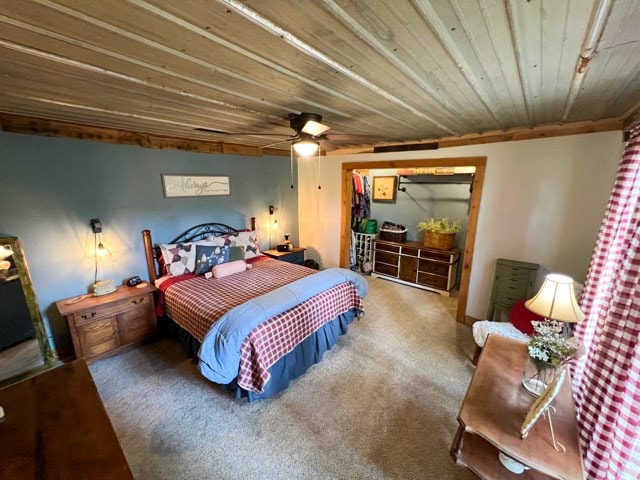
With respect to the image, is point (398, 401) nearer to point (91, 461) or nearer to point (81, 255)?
point (91, 461)

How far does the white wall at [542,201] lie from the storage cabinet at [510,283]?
17 cm

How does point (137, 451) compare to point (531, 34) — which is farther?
point (137, 451)

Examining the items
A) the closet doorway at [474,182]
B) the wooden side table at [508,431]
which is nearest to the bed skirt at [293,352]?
the wooden side table at [508,431]

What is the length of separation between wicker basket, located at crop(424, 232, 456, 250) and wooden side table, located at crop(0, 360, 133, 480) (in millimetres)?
4443

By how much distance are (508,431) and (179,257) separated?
134 inches

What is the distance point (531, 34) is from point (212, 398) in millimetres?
3142

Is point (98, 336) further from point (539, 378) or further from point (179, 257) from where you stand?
point (539, 378)

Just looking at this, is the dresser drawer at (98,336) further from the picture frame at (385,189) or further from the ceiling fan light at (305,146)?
the picture frame at (385,189)

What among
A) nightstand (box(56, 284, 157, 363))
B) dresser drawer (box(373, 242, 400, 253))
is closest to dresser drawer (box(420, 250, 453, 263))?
dresser drawer (box(373, 242, 400, 253))

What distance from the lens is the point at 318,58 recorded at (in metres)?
1.25

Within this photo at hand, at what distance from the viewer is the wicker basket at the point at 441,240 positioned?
170 inches

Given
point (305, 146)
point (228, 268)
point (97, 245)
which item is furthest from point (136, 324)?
point (305, 146)

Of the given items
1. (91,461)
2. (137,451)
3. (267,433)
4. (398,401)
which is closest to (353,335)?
(398,401)

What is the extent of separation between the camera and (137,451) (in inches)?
72.1
